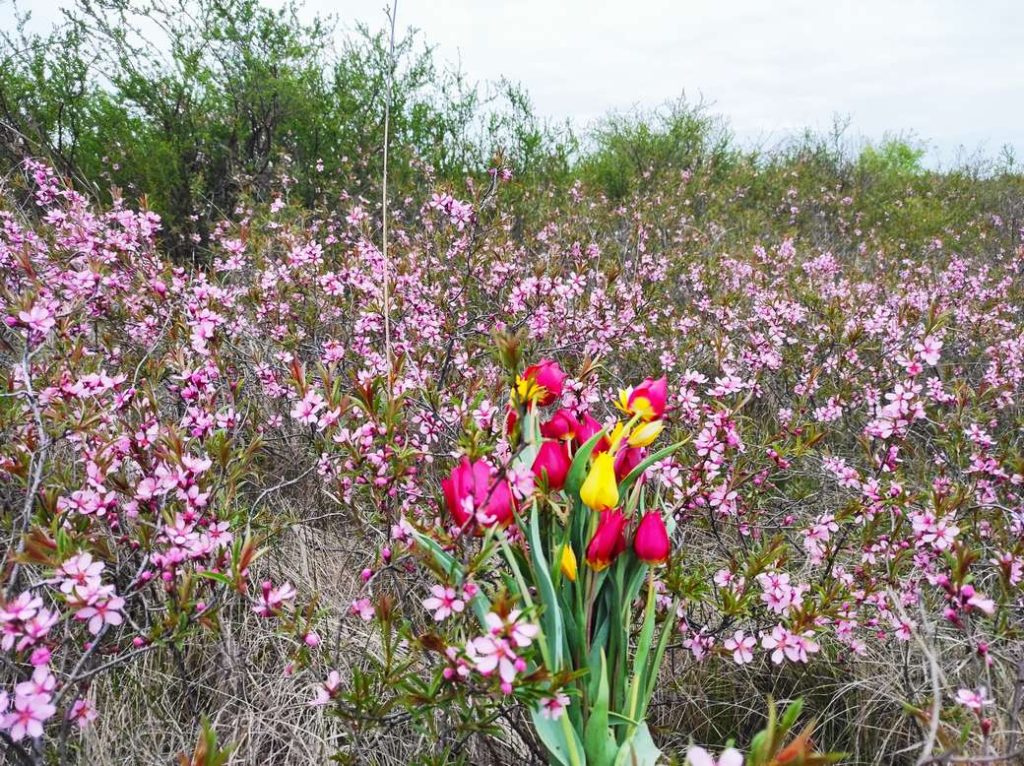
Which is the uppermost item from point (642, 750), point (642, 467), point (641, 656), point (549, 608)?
point (642, 467)

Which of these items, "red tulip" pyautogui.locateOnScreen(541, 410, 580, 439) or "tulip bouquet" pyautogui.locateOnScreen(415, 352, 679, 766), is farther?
"red tulip" pyautogui.locateOnScreen(541, 410, 580, 439)

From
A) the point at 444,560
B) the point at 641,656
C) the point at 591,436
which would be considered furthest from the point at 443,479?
the point at 641,656

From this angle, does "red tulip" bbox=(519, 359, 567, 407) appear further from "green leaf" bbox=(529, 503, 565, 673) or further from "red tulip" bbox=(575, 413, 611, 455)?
"green leaf" bbox=(529, 503, 565, 673)

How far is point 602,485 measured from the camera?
1.25m

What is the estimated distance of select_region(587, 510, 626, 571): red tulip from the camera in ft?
4.25

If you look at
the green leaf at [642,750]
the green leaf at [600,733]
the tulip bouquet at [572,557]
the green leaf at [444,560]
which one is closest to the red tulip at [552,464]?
the tulip bouquet at [572,557]

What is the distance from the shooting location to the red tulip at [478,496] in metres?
1.31

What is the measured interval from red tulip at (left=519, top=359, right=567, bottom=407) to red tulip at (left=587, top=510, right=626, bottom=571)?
29 centimetres

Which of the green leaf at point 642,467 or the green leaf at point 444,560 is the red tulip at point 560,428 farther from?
the green leaf at point 444,560

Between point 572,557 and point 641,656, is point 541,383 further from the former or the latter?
point 641,656

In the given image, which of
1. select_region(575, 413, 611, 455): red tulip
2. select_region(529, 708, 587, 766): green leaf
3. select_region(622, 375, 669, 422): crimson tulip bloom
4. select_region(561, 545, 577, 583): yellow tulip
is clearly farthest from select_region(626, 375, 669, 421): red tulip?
select_region(529, 708, 587, 766): green leaf

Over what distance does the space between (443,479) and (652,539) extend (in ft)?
2.34

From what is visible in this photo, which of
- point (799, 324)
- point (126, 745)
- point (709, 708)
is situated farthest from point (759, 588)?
point (799, 324)

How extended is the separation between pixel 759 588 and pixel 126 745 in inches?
77.8
